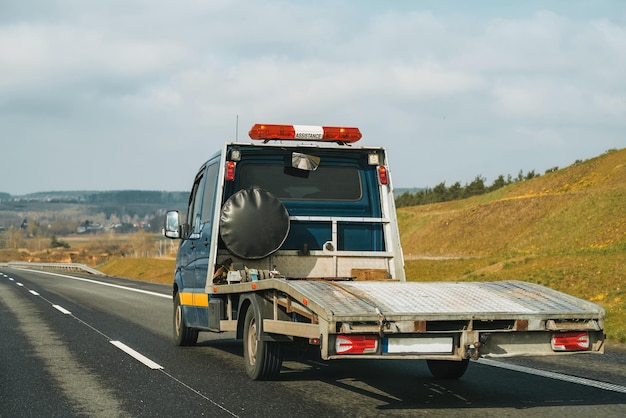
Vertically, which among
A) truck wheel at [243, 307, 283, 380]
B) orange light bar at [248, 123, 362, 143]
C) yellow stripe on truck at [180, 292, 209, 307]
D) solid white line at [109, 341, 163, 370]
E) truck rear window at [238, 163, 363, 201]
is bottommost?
solid white line at [109, 341, 163, 370]

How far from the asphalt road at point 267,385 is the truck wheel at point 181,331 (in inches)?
5.9

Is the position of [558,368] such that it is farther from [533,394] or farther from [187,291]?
[187,291]

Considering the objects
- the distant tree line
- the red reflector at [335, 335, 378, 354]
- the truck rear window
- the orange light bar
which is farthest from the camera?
the distant tree line

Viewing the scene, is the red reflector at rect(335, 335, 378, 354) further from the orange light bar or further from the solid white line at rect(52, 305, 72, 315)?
the solid white line at rect(52, 305, 72, 315)

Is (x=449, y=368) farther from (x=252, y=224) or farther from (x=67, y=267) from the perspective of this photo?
(x=67, y=267)

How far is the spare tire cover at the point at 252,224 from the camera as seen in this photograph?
9.59m

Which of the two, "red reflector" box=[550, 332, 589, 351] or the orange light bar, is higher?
the orange light bar

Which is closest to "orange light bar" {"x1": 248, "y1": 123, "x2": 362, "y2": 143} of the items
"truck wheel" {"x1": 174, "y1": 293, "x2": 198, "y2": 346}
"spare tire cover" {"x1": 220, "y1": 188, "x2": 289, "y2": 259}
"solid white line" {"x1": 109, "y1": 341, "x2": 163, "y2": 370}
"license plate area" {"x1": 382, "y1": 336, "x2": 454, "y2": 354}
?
"spare tire cover" {"x1": 220, "y1": 188, "x2": 289, "y2": 259}

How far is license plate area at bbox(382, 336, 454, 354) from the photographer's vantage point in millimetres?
6520

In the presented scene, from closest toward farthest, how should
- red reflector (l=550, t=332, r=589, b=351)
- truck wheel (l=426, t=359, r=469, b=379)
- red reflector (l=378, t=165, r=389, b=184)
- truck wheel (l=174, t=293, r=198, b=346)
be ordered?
red reflector (l=550, t=332, r=589, b=351) < truck wheel (l=426, t=359, r=469, b=379) < red reflector (l=378, t=165, r=389, b=184) < truck wheel (l=174, t=293, r=198, b=346)

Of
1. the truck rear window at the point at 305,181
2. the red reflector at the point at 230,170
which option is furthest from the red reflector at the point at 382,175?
the red reflector at the point at 230,170

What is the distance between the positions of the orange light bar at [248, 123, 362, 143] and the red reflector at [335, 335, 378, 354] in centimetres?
401

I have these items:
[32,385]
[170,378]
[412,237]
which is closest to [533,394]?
[170,378]

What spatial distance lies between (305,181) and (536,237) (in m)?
50.5
